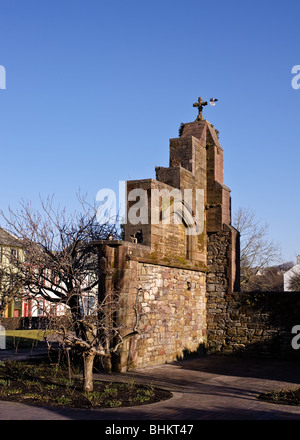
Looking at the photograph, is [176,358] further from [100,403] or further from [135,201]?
[100,403]

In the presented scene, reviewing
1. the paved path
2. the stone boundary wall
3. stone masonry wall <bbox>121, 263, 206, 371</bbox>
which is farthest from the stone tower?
the paved path

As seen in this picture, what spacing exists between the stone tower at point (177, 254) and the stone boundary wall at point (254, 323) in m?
0.28

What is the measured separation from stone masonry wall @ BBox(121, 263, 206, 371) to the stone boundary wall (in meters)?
0.56

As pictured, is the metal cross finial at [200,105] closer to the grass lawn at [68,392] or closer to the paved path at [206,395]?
the paved path at [206,395]

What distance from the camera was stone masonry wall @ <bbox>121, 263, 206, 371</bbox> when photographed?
13.7 metres

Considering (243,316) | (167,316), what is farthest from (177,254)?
(243,316)

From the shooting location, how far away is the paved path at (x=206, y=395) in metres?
7.59

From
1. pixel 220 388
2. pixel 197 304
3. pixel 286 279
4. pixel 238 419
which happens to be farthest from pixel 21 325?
pixel 286 279

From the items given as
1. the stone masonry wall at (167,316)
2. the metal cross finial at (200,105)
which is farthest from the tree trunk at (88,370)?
the metal cross finial at (200,105)

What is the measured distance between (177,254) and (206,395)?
6794 millimetres

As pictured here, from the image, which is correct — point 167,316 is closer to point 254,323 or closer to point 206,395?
point 254,323

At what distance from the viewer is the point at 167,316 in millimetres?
14953

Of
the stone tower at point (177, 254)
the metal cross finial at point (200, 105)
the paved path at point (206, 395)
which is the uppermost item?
the metal cross finial at point (200, 105)

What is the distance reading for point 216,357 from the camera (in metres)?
17.0
